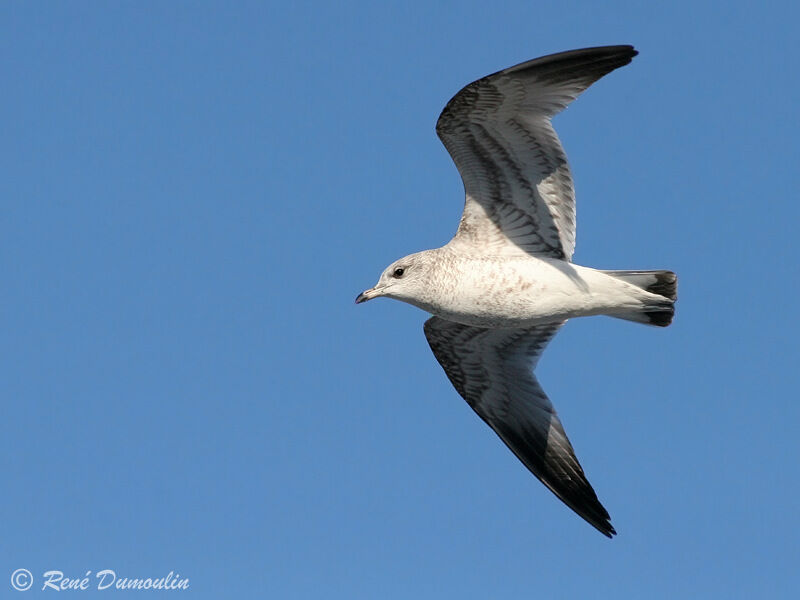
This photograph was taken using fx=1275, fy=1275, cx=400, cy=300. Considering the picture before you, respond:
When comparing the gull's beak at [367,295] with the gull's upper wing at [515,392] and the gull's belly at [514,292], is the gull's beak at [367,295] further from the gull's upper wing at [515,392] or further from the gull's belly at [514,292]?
the gull's upper wing at [515,392]

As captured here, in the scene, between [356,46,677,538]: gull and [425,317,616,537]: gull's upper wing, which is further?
[425,317,616,537]: gull's upper wing

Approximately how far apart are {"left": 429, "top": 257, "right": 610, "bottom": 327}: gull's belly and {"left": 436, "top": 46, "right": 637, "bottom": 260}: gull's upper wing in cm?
31

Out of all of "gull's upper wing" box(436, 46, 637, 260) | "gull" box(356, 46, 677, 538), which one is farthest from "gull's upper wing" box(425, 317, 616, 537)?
"gull's upper wing" box(436, 46, 637, 260)

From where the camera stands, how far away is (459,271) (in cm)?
1348

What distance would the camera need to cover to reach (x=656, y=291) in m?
13.8

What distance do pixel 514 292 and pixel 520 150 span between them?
149cm

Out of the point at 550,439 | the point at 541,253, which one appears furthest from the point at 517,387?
the point at 541,253

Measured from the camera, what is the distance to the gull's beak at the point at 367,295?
13750mm

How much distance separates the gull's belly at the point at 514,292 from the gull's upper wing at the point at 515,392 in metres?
1.65

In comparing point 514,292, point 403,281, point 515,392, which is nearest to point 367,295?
point 403,281

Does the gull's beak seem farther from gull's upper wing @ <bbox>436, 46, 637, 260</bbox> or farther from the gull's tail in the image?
the gull's tail

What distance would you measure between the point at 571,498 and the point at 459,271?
A: 11.2ft

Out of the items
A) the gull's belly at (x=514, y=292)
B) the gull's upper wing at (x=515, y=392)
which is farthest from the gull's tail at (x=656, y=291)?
the gull's upper wing at (x=515, y=392)

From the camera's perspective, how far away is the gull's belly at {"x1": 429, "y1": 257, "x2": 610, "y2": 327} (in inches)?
528
